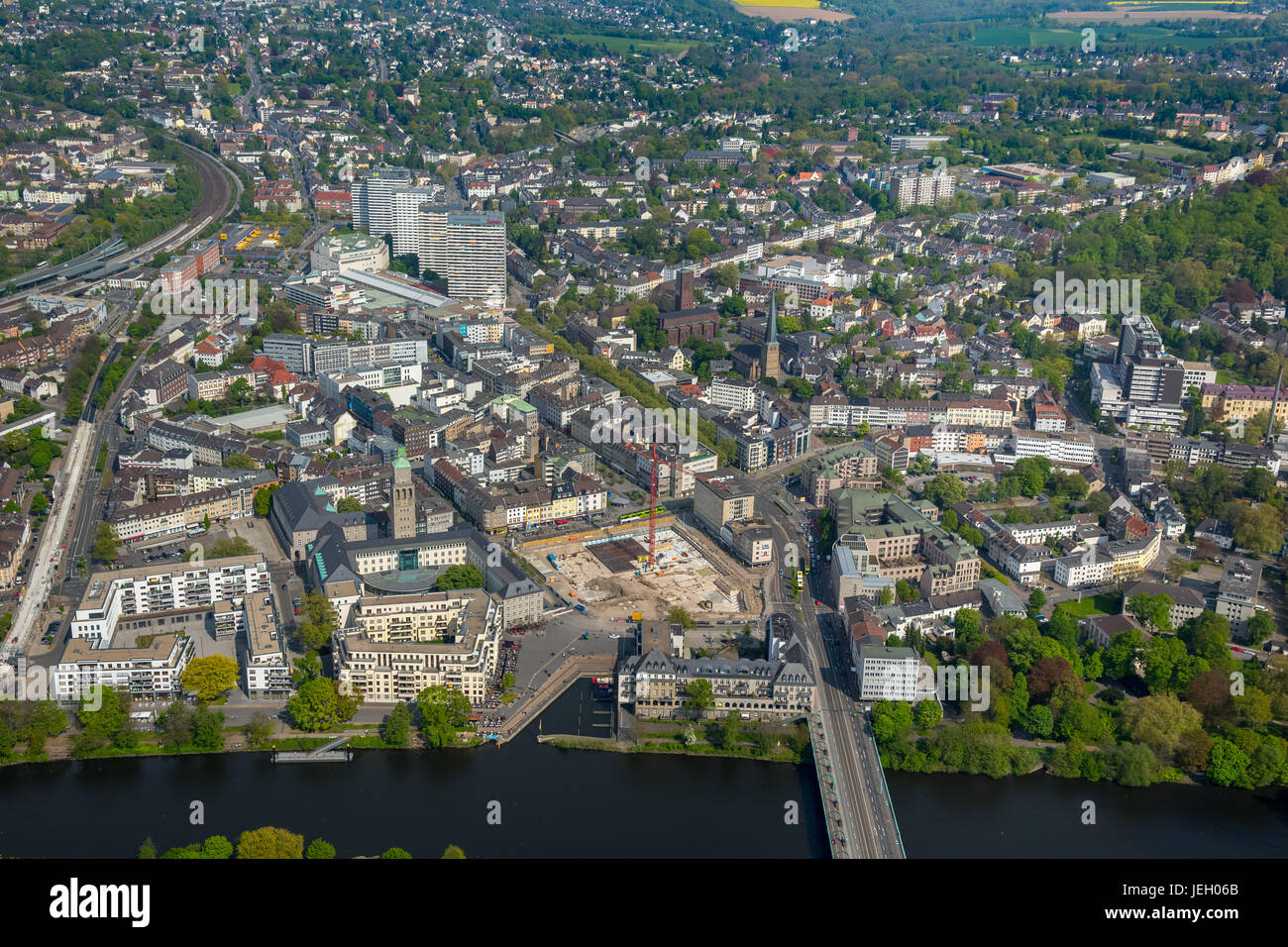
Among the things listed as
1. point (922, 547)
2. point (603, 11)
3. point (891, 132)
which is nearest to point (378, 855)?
point (922, 547)

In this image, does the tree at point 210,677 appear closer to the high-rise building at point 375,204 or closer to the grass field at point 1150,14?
the high-rise building at point 375,204

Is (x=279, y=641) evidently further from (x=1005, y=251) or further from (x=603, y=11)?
(x=603, y=11)

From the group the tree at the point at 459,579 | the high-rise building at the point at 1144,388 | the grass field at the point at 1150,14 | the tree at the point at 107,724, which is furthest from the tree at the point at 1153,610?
the grass field at the point at 1150,14

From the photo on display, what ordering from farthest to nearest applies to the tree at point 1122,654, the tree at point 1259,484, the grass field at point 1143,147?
the grass field at point 1143,147, the tree at point 1259,484, the tree at point 1122,654

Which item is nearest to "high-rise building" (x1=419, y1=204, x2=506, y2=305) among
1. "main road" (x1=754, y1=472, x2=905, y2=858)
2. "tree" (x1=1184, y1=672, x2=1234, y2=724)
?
"main road" (x1=754, y1=472, x2=905, y2=858)

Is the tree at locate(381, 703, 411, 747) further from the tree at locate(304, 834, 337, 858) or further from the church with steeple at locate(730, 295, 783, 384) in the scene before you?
the church with steeple at locate(730, 295, 783, 384)

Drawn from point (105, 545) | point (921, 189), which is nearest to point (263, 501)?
point (105, 545)
